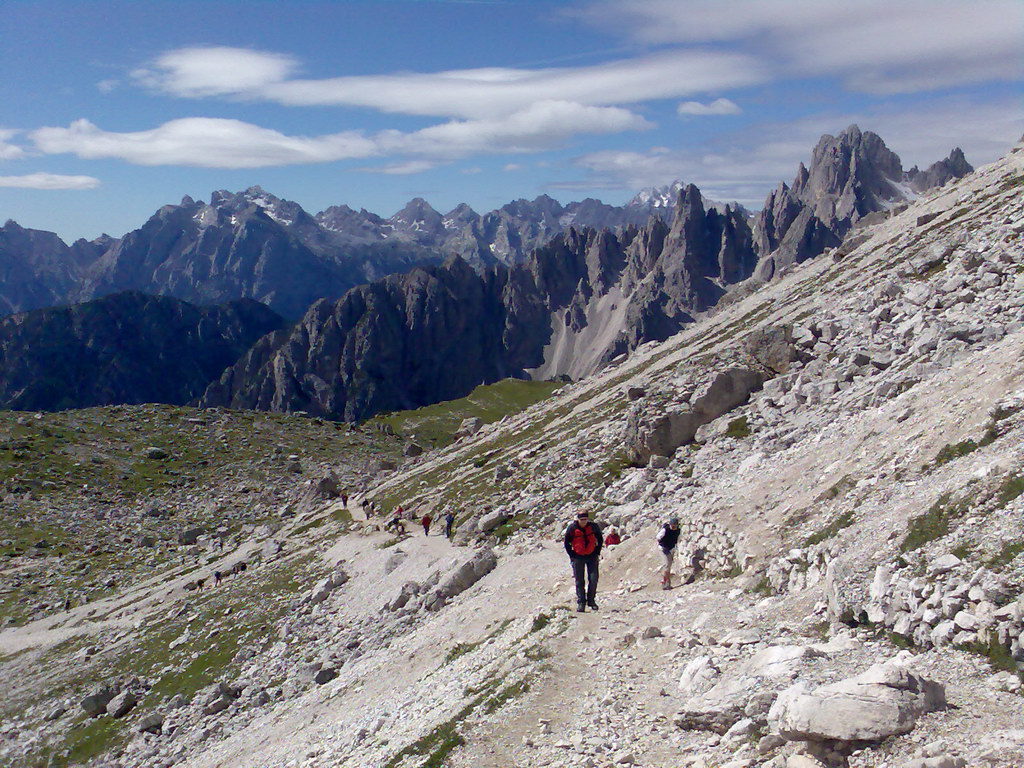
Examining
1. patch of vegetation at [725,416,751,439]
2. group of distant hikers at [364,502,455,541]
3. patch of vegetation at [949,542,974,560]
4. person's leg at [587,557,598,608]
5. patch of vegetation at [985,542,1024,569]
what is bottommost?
group of distant hikers at [364,502,455,541]

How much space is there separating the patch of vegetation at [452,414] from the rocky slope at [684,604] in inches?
3743

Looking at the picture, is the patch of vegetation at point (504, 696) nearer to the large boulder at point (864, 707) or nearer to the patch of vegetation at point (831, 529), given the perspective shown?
the large boulder at point (864, 707)

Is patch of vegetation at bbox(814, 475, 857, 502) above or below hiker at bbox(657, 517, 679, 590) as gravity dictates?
above

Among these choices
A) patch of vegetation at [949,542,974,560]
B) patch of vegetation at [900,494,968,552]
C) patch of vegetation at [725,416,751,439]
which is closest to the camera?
patch of vegetation at [949,542,974,560]

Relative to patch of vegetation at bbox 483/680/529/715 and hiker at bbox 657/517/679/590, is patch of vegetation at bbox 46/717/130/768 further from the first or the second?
hiker at bbox 657/517/679/590

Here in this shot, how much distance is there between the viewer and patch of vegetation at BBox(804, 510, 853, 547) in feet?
59.7

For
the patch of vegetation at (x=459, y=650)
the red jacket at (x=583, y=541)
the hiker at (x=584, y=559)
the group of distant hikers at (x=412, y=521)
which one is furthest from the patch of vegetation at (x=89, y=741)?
the red jacket at (x=583, y=541)

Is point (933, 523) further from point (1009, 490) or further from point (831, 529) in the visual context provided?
point (831, 529)

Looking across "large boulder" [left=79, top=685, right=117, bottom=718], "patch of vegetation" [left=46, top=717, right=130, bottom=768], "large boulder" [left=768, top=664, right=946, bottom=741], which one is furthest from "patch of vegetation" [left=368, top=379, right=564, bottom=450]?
"large boulder" [left=768, top=664, right=946, bottom=741]

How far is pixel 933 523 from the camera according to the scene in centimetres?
1524

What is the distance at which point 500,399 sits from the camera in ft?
629

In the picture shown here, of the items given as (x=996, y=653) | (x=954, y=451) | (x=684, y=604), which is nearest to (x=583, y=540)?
(x=684, y=604)

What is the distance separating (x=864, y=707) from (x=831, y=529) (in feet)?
28.8

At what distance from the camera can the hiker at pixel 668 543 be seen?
2272 centimetres
